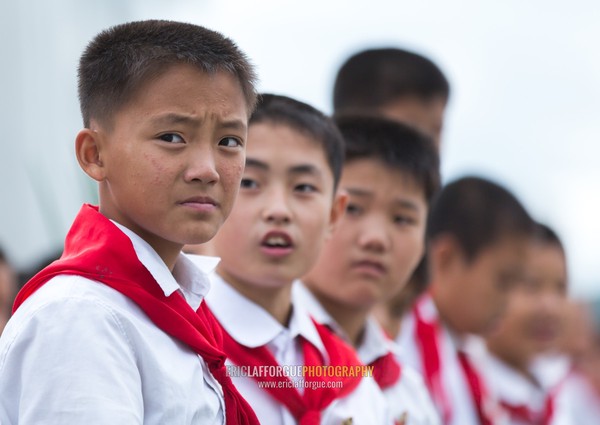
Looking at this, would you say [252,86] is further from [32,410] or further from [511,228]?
[511,228]

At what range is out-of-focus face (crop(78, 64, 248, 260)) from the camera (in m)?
1.48

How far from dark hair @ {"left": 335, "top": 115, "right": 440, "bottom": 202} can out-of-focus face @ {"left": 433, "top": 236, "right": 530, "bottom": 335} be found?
779mm

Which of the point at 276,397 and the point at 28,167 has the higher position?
the point at 276,397

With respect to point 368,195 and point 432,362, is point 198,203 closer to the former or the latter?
point 368,195

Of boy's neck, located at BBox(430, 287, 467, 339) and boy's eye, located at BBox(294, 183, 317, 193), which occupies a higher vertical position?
boy's eye, located at BBox(294, 183, 317, 193)

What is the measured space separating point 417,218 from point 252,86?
1.20 meters

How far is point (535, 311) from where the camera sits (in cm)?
473

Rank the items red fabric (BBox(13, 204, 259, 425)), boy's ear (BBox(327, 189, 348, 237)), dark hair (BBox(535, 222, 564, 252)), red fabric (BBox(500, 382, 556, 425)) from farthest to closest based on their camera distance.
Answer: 1. dark hair (BBox(535, 222, 564, 252))
2. red fabric (BBox(500, 382, 556, 425))
3. boy's ear (BBox(327, 189, 348, 237))
4. red fabric (BBox(13, 204, 259, 425))

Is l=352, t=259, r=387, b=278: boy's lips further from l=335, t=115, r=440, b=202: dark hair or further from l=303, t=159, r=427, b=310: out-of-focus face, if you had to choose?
l=335, t=115, r=440, b=202: dark hair

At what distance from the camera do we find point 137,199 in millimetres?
1498

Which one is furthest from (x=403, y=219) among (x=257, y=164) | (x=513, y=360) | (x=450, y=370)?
(x=513, y=360)

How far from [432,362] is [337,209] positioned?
1.14m

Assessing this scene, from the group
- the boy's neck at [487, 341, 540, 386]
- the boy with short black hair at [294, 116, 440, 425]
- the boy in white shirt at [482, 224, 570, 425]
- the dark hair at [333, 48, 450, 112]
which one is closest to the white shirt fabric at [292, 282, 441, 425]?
the boy with short black hair at [294, 116, 440, 425]

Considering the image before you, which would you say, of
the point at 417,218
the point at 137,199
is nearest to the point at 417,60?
the point at 417,218
